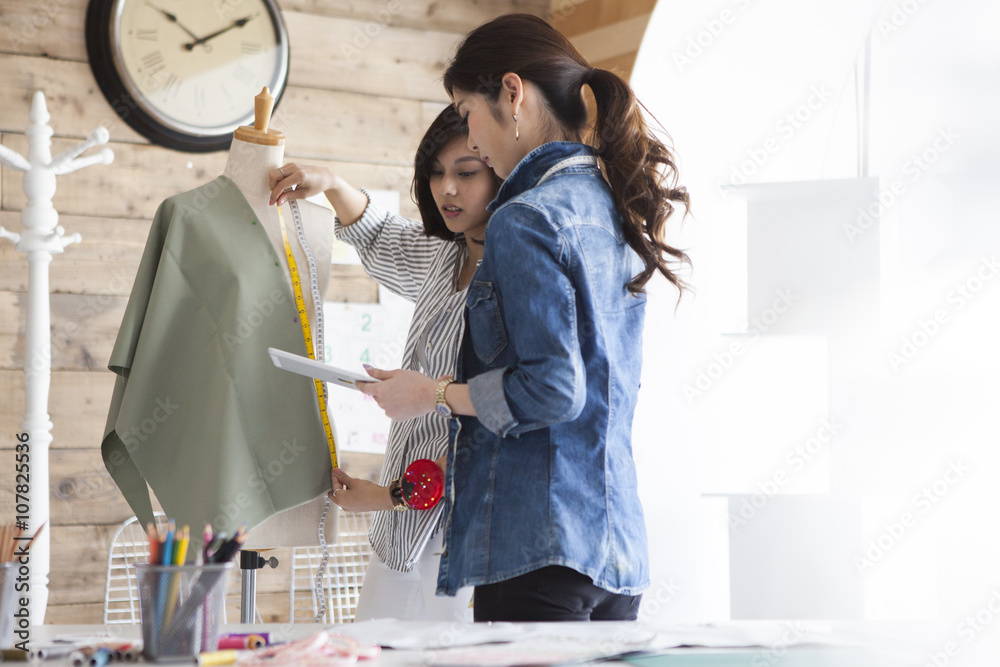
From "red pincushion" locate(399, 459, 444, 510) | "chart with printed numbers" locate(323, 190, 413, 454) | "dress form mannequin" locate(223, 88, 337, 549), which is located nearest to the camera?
"red pincushion" locate(399, 459, 444, 510)

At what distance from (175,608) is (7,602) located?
191 mm

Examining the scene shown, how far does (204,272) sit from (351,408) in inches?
60.8

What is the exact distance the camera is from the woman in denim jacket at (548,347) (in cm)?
116

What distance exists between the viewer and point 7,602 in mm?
937

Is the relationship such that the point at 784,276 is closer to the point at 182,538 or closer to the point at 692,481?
the point at 692,481

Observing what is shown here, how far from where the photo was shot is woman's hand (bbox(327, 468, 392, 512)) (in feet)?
5.07

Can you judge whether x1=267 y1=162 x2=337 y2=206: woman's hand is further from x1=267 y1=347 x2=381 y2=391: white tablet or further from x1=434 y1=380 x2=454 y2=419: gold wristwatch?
x1=434 y1=380 x2=454 y2=419: gold wristwatch

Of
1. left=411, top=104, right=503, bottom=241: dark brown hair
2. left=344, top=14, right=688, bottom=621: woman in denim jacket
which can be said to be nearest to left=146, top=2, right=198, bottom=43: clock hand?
left=411, top=104, right=503, bottom=241: dark brown hair

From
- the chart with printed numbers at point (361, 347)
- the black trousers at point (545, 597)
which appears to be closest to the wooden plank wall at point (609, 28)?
the chart with printed numbers at point (361, 347)

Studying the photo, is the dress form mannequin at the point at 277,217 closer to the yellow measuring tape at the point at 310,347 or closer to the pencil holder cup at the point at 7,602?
the yellow measuring tape at the point at 310,347

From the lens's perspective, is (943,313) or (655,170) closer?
(655,170)

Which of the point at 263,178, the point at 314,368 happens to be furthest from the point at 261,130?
the point at 314,368

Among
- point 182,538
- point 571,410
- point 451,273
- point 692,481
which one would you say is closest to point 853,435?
point 692,481

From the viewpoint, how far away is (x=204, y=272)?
1584 millimetres
